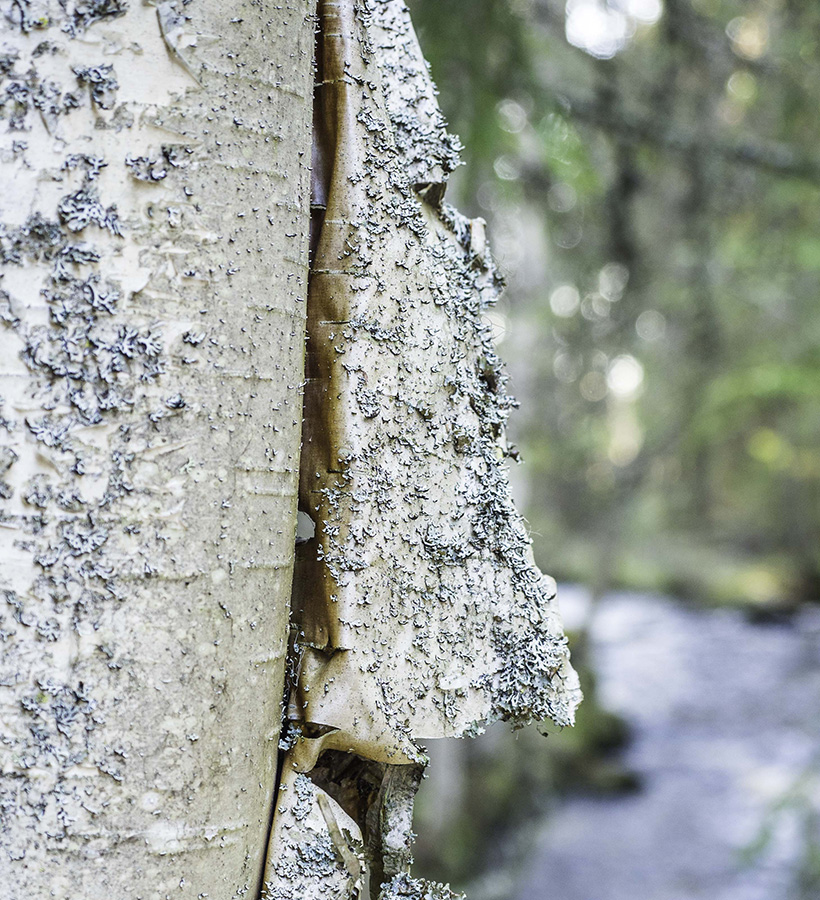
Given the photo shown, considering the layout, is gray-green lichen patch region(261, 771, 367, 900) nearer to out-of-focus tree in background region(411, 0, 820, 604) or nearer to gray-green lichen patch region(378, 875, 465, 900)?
gray-green lichen patch region(378, 875, 465, 900)

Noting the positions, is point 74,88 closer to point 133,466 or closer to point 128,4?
point 128,4

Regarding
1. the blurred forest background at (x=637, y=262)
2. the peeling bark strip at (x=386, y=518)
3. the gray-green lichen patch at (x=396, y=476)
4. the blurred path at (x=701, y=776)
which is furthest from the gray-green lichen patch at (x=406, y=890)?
the blurred path at (x=701, y=776)

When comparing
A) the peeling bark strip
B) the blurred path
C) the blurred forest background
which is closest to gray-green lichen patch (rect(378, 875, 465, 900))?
the peeling bark strip

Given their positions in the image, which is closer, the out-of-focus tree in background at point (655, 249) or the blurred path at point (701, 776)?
the out-of-focus tree in background at point (655, 249)

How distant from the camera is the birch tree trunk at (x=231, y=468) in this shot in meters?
0.62

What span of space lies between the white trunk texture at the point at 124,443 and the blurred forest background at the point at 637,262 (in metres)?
0.38

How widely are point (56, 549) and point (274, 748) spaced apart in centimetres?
25

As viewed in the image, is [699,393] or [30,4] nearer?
[30,4]

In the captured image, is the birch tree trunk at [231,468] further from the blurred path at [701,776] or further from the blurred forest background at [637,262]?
the blurred path at [701,776]

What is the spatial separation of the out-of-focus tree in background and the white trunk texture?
0.49 meters

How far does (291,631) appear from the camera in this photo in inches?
30.9

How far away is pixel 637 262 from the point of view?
370 centimetres

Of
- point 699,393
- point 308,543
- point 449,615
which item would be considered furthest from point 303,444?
point 699,393

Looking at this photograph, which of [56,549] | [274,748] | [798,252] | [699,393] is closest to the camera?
[56,549]
